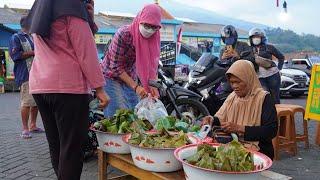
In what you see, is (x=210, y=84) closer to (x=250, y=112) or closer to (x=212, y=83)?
(x=212, y=83)

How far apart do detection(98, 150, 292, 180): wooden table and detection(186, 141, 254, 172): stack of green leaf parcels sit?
243mm

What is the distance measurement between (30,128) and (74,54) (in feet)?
14.5

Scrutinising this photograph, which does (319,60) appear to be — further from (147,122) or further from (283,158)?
(147,122)

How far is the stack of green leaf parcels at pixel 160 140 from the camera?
2.44m

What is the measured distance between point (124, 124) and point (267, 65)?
401 centimetres

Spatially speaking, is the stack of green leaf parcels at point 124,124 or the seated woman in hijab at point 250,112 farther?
the seated woman in hijab at point 250,112

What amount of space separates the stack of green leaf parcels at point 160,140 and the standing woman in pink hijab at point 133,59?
987mm

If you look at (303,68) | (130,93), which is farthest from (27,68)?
(303,68)

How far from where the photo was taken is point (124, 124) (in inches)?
117

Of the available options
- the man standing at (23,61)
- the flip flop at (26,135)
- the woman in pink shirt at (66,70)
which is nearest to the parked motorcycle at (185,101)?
the man standing at (23,61)

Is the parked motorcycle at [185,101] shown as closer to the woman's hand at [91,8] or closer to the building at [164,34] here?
the woman's hand at [91,8]

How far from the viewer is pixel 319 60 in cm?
1453

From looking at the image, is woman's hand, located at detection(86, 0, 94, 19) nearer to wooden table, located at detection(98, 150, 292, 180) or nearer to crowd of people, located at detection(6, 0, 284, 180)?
crowd of people, located at detection(6, 0, 284, 180)

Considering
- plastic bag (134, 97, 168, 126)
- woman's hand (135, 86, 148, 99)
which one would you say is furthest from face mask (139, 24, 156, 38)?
plastic bag (134, 97, 168, 126)
